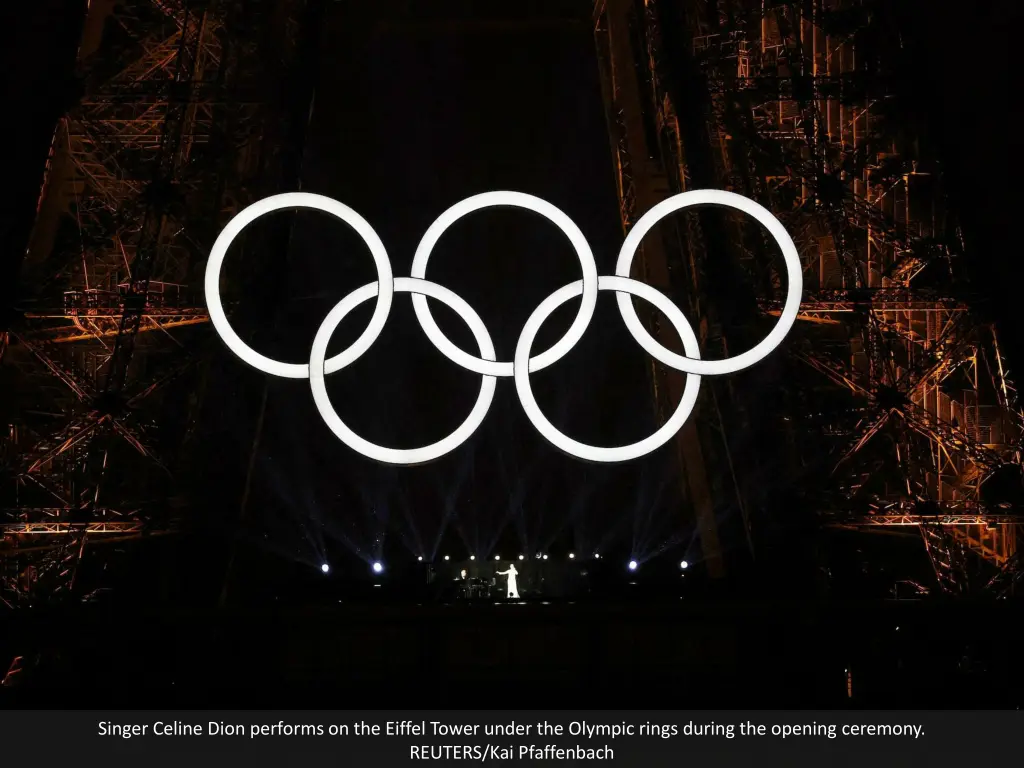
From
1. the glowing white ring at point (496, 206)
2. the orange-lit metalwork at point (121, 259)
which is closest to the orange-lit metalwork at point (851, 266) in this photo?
the glowing white ring at point (496, 206)

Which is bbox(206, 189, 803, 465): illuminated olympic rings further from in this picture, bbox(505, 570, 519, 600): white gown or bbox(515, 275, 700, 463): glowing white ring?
bbox(505, 570, 519, 600): white gown

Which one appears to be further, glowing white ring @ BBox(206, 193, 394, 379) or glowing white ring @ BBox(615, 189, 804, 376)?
glowing white ring @ BBox(206, 193, 394, 379)

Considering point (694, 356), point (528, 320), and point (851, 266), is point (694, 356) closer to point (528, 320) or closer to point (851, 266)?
point (528, 320)

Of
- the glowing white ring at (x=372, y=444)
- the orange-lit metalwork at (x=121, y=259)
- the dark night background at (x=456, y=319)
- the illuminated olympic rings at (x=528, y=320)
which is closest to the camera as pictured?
the glowing white ring at (x=372, y=444)

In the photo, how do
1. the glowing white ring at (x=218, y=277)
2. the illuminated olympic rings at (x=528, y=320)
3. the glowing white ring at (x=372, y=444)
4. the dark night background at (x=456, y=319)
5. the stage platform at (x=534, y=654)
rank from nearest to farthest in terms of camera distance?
the stage platform at (x=534, y=654) < the glowing white ring at (x=372, y=444) < the illuminated olympic rings at (x=528, y=320) < the glowing white ring at (x=218, y=277) < the dark night background at (x=456, y=319)

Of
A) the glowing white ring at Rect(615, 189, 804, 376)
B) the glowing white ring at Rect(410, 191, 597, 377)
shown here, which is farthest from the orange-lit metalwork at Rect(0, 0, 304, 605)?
the glowing white ring at Rect(615, 189, 804, 376)

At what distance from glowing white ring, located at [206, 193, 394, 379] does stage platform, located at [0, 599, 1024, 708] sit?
13.8 ft

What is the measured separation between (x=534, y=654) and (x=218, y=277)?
6.21 meters

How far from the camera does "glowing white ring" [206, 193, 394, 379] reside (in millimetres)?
11008

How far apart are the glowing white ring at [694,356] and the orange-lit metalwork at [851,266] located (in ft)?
8.21

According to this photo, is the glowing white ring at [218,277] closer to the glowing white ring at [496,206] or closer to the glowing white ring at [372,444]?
the glowing white ring at [372,444]

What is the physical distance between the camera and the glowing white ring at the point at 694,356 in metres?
10.9

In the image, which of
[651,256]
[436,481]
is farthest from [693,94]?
[436,481]

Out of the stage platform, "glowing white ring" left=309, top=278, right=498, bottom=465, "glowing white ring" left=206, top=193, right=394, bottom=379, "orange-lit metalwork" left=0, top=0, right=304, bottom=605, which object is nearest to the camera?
the stage platform
